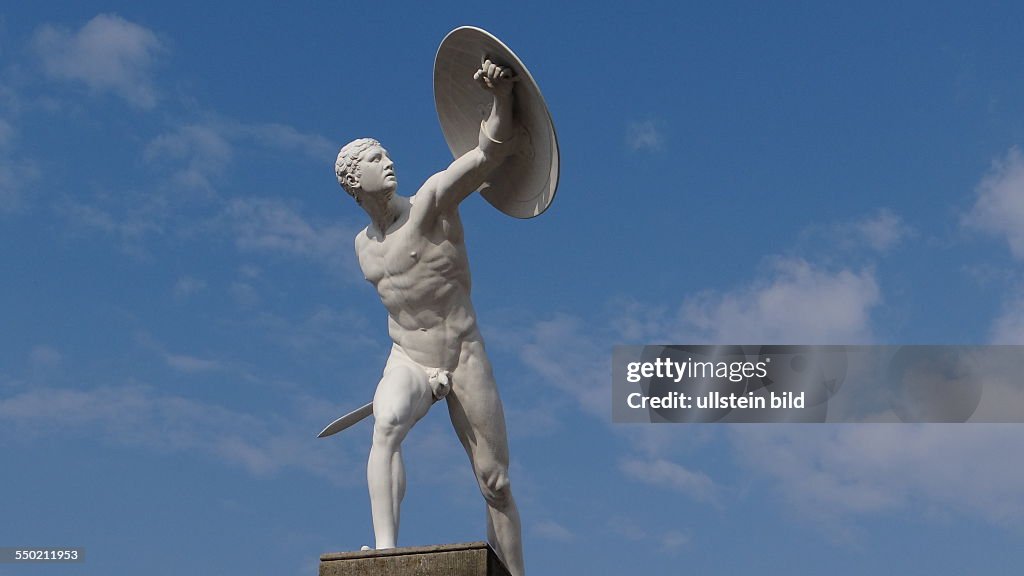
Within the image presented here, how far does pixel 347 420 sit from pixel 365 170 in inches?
78.5

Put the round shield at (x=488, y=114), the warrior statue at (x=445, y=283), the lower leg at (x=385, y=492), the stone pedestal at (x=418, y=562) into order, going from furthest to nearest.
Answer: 1. the warrior statue at (x=445, y=283)
2. the round shield at (x=488, y=114)
3. the lower leg at (x=385, y=492)
4. the stone pedestal at (x=418, y=562)

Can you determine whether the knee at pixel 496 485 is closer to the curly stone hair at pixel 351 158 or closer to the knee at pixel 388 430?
the knee at pixel 388 430

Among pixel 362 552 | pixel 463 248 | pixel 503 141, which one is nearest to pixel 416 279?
pixel 463 248

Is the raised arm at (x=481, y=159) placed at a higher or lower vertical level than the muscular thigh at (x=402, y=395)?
higher

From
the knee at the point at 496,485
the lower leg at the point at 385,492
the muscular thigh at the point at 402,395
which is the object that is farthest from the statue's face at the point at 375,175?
the knee at the point at 496,485

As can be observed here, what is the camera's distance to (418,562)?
10297 millimetres

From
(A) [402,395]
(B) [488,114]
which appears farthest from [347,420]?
(B) [488,114]

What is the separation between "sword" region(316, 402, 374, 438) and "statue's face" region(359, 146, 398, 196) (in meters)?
1.71

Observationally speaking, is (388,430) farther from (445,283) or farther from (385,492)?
(445,283)

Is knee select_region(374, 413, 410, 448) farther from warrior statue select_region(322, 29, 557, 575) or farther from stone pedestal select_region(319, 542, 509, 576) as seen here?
stone pedestal select_region(319, 542, 509, 576)

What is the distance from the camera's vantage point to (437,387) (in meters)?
11.5

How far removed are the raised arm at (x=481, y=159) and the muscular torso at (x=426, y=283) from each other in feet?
0.45

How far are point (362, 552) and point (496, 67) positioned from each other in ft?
11.7

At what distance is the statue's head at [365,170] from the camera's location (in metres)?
11.6
